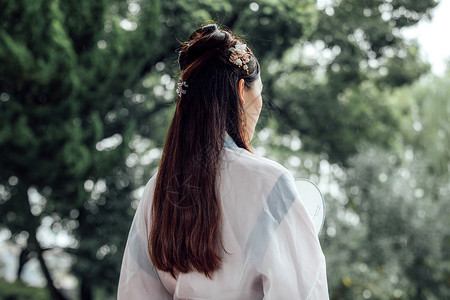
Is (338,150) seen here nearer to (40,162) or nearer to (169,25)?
(169,25)

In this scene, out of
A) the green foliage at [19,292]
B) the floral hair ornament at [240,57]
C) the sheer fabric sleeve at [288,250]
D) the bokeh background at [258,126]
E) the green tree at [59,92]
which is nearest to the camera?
the sheer fabric sleeve at [288,250]

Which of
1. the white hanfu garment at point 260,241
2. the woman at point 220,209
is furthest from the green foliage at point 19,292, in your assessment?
the white hanfu garment at point 260,241

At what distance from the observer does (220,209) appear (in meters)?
1.31

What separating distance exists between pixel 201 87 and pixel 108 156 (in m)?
6.15

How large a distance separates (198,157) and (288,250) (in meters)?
0.32

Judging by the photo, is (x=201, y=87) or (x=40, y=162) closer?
(x=201, y=87)

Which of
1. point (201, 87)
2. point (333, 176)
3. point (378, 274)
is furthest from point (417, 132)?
point (201, 87)

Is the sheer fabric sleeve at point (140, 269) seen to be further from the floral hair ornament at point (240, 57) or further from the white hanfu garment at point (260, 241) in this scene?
the floral hair ornament at point (240, 57)

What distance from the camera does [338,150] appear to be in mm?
10727

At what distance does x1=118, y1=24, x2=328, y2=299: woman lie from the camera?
124 cm

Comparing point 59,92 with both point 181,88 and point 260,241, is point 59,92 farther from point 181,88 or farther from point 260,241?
point 260,241

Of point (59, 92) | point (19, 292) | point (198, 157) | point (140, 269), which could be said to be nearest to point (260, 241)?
point (198, 157)

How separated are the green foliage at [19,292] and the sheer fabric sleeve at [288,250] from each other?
1032 centimetres

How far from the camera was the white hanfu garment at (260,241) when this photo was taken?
1222 millimetres
